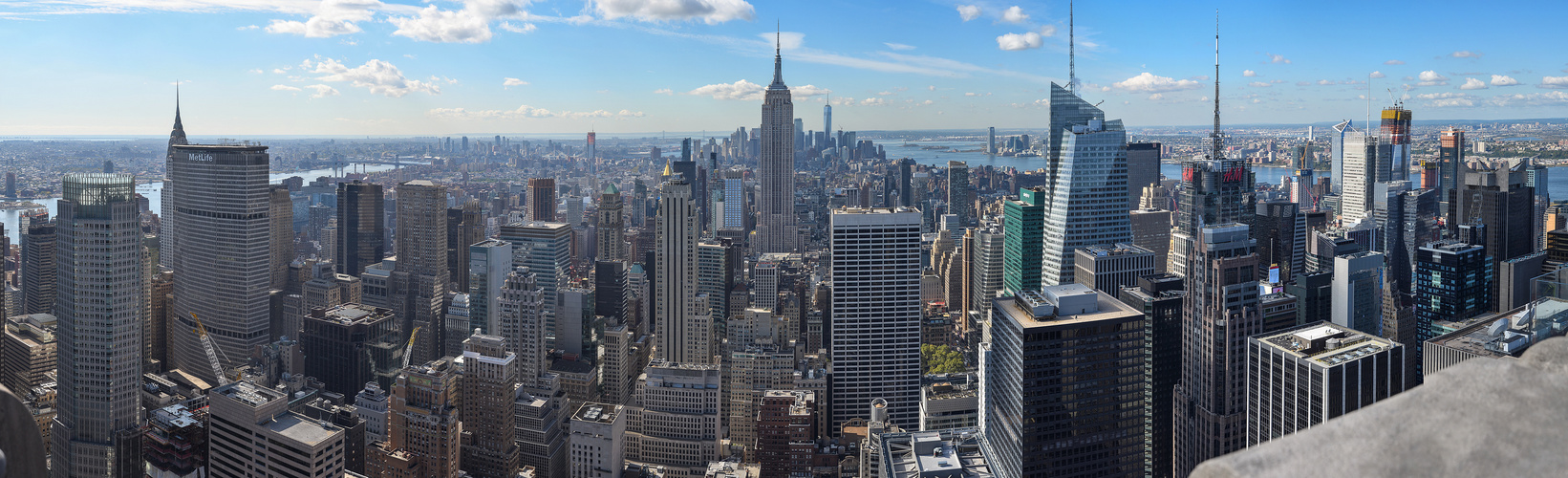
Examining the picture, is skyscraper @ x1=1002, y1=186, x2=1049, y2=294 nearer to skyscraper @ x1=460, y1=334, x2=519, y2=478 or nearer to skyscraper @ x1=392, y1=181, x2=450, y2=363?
skyscraper @ x1=460, y1=334, x2=519, y2=478

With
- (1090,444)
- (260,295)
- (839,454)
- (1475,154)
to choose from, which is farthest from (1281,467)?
(1475,154)

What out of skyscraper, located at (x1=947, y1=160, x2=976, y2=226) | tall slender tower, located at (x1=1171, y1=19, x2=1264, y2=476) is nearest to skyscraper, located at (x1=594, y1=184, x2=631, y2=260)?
skyscraper, located at (x1=947, y1=160, x2=976, y2=226)

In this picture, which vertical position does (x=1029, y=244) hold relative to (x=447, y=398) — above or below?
above

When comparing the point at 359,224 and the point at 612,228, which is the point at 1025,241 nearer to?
the point at 612,228

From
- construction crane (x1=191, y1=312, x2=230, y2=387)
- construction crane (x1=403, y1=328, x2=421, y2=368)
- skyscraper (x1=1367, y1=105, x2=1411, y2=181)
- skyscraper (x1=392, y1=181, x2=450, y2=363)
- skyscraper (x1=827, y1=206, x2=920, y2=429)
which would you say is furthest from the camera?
skyscraper (x1=1367, y1=105, x2=1411, y2=181)

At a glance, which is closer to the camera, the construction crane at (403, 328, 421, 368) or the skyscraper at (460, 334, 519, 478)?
the skyscraper at (460, 334, 519, 478)

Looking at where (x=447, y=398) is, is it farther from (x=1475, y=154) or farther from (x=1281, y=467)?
(x=1475, y=154)

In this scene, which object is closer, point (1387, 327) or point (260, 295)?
point (1387, 327)
